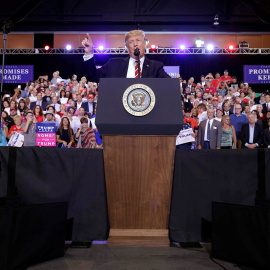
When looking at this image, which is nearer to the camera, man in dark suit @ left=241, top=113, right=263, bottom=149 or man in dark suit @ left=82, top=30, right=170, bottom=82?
man in dark suit @ left=82, top=30, right=170, bottom=82

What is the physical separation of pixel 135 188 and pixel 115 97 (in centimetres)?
72

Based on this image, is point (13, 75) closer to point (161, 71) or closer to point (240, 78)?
point (240, 78)

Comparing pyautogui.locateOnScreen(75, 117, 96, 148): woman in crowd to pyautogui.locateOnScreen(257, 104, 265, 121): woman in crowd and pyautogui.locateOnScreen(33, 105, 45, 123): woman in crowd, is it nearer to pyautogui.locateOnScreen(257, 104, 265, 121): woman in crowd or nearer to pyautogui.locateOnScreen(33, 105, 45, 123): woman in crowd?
pyautogui.locateOnScreen(33, 105, 45, 123): woman in crowd

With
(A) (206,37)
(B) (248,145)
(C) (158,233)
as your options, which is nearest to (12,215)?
(C) (158,233)

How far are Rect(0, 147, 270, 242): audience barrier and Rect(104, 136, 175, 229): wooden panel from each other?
163 mm

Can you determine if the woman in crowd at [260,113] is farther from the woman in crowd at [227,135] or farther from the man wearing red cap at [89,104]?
the man wearing red cap at [89,104]

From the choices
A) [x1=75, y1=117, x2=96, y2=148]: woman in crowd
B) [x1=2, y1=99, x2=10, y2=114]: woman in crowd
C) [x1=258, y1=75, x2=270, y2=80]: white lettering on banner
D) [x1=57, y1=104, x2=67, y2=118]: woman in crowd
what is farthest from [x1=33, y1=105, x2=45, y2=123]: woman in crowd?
[x1=258, y1=75, x2=270, y2=80]: white lettering on banner

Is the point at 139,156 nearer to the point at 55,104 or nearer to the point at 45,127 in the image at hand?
the point at 45,127

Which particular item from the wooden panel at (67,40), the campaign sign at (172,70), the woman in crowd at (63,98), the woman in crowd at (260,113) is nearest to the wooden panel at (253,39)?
the campaign sign at (172,70)

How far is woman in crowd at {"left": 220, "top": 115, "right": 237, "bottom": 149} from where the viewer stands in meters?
7.94

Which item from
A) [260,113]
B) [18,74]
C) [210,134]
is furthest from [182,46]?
[210,134]

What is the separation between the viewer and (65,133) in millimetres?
8328

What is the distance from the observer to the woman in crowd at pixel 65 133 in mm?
8221

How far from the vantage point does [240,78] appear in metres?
18.2
